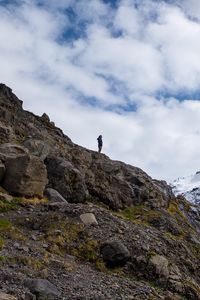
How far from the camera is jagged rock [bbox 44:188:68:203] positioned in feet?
120

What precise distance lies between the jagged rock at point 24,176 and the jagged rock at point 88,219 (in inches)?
220

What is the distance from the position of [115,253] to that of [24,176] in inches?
417

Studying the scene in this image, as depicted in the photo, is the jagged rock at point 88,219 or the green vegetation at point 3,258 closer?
the green vegetation at point 3,258

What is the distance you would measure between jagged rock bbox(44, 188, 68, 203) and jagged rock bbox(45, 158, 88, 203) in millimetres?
1780

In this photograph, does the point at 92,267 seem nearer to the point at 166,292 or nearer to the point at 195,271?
the point at 166,292

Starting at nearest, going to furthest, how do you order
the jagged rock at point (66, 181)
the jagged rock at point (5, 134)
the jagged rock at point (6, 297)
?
1. the jagged rock at point (6, 297)
2. the jagged rock at point (66, 181)
3. the jagged rock at point (5, 134)

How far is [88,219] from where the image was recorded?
31.4m

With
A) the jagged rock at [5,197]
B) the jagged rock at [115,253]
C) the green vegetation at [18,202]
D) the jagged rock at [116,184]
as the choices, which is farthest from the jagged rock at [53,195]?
the jagged rock at [115,253]

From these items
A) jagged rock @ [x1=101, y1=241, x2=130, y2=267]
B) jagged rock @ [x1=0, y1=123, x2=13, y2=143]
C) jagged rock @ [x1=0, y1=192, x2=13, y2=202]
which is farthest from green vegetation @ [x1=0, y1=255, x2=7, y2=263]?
jagged rock @ [x1=0, y1=123, x2=13, y2=143]

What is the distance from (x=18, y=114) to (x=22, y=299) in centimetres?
3823

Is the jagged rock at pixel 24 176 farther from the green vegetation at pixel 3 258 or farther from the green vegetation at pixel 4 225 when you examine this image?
the green vegetation at pixel 3 258

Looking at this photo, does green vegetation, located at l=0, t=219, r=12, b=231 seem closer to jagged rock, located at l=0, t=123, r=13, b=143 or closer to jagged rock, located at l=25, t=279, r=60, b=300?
jagged rock, located at l=25, t=279, r=60, b=300

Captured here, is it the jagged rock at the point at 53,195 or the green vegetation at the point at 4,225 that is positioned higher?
the jagged rock at the point at 53,195

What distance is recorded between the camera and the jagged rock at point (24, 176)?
35.0 metres
